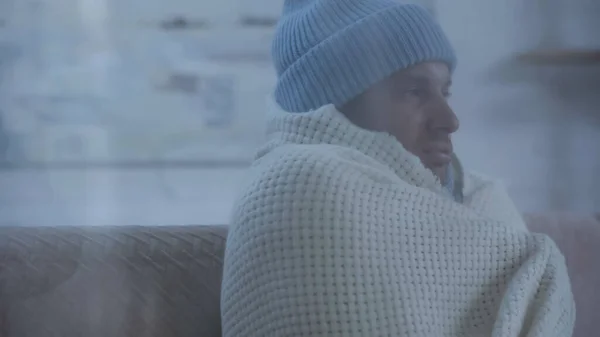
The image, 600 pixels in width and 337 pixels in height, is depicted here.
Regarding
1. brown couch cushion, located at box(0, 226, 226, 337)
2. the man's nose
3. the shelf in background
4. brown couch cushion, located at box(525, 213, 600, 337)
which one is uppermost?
the shelf in background

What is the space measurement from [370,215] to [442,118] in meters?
0.18

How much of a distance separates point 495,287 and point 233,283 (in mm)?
289

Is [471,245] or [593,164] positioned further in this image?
[593,164]

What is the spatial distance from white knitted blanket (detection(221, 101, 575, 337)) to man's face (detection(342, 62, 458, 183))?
2 centimetres

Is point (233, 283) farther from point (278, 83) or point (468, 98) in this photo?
point (468, 98)

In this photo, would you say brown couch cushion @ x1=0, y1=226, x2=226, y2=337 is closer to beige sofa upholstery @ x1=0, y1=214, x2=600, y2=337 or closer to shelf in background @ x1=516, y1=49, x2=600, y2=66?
beige sofa upholstery @ x1=0, y1=214, x2=600, y2=337

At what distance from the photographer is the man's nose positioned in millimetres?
775

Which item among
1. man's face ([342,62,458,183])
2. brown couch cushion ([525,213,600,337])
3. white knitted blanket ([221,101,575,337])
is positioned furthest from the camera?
brown couch cushion ([525,213,600,337])

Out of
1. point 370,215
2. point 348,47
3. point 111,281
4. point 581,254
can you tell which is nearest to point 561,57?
point 581,254

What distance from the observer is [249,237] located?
0.68m

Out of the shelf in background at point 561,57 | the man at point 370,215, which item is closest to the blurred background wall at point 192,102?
the shelf in background at point 561,57

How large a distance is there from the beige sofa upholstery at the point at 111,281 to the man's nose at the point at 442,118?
0.33m

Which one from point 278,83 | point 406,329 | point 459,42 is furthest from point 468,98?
point 406,329

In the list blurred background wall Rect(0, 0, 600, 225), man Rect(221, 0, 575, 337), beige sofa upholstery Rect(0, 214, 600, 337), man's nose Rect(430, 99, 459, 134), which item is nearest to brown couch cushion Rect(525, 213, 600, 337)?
blurred background wall Rect(0, 0, 600, 225)
